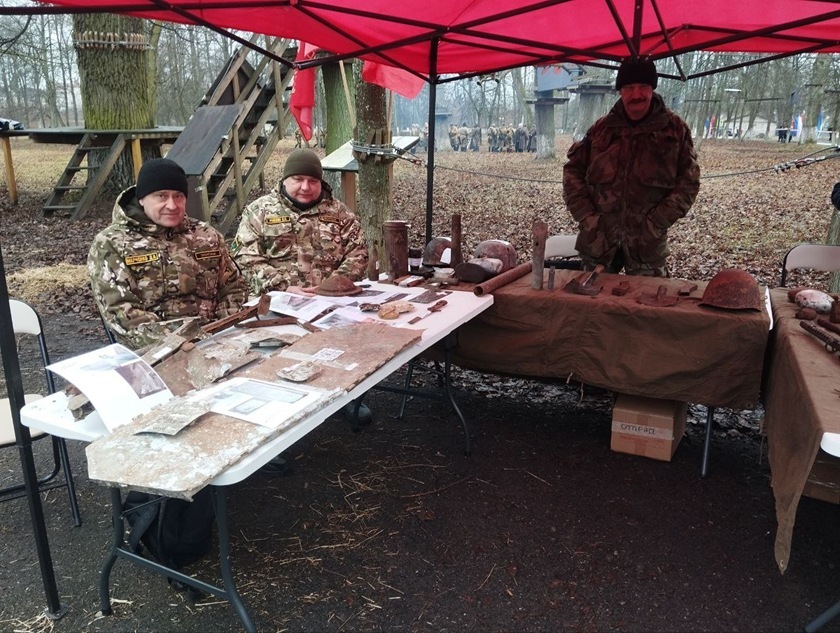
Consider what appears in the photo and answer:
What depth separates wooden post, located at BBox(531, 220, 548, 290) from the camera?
12.1 ft

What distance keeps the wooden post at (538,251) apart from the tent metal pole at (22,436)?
8.61ft

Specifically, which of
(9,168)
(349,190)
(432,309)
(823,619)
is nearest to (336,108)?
(349,190)

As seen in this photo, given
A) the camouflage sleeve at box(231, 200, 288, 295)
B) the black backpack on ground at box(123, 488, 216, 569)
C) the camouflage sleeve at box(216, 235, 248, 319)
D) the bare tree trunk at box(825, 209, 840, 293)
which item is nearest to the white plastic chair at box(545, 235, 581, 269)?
the camouflage sleeve at box(231, 200, 288, 295)

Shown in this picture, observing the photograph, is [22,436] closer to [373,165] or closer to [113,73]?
[373,165]

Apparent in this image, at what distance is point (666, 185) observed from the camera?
14.3ft

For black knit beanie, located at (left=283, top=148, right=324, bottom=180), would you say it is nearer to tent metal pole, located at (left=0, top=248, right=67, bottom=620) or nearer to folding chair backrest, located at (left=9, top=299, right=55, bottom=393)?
folding chair backrest, located at (left=9, top=299, right=55, bottom=393)

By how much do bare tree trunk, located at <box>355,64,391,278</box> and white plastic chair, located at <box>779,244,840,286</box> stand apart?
3198 mm

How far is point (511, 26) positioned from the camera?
454cm

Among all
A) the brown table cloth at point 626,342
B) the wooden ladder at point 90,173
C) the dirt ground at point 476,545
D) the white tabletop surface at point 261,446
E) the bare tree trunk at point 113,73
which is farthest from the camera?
the wooden ladder at point 90,173

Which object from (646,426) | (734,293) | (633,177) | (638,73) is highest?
(638,73)

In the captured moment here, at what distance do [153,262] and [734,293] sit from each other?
3.02 m

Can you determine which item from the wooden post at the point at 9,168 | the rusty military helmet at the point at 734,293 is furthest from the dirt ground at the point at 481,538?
the wooden post at the point at 9,168

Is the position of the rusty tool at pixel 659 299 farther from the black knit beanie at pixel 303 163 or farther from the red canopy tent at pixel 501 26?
the black knit beanie at pixel 303 163

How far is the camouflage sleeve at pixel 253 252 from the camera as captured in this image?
12.8 ft
